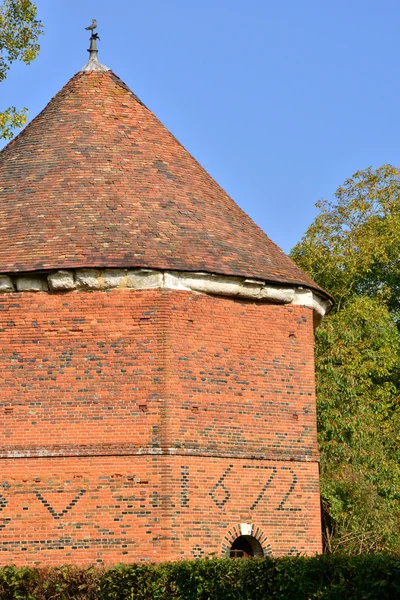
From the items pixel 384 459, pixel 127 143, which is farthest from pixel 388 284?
pixel 127 143

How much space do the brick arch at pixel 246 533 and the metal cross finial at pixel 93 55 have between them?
9.90 metres

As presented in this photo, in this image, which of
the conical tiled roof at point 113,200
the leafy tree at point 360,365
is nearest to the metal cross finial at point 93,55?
the conical tiled roof at point 113,200

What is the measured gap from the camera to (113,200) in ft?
55.9

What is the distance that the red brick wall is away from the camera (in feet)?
49.2

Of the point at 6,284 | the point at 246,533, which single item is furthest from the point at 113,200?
the point at 246,533

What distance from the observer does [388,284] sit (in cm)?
3506

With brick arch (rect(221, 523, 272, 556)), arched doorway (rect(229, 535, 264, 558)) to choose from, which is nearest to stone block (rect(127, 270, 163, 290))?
brick arch (rect(221, 523, 272, 556))

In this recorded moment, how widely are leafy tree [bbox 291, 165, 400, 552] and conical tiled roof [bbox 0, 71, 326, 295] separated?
297 inches

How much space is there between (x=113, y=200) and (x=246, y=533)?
243 inches

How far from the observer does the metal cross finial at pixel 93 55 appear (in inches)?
786

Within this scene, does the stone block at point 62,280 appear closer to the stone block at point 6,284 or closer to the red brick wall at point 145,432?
the red brick wall at point 145,432

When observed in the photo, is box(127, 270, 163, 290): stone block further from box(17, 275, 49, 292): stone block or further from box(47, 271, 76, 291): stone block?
box(17, 275, 49, 292): stone block

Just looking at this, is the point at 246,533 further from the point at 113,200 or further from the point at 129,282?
the point at 113,200

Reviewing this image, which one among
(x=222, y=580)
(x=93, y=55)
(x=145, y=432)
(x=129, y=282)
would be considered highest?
(x=93, y=55)
